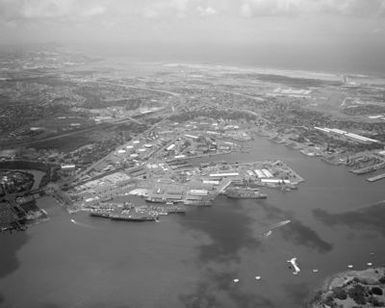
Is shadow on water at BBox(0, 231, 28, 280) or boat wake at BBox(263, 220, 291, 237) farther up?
boat wake at BBox(263, 220, 291, 237)

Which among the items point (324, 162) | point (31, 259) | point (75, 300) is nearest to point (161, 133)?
point (324, 162)

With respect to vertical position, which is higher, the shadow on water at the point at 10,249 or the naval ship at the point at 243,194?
the naval ship at the point at 243,194

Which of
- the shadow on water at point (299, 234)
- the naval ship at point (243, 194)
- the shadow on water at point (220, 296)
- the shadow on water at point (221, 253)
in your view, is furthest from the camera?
the naval ship at point (243, 194)

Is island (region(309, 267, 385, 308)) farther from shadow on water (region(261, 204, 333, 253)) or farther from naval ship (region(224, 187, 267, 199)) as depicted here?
naval ship (region(224, 187, 267, 199))

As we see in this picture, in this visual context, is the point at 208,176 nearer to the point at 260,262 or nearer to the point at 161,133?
the point at 260,262

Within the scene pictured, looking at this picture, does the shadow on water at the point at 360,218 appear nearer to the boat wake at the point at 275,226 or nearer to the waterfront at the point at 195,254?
the waterfront at the point at 195,254

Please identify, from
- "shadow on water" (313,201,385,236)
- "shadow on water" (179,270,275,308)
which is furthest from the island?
"shadow on water" (313,201,385,236)

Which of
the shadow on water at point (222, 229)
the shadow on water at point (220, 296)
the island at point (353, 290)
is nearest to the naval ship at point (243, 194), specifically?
the shadow on water at point (222, 229)

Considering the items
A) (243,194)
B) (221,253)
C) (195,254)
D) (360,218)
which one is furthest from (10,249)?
(360,218)
